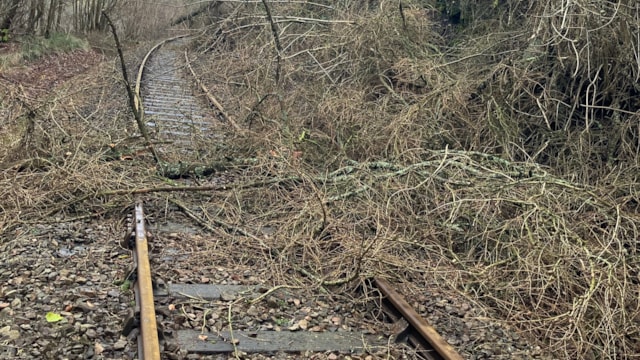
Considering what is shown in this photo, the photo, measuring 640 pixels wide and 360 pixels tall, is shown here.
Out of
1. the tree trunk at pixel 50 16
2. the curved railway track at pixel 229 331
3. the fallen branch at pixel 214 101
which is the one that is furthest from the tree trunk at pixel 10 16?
the curved railway track at pixel 229 331

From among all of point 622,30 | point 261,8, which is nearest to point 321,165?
point 622,30

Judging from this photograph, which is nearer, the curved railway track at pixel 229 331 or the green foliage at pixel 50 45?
the curved railway track at pixel 229 331

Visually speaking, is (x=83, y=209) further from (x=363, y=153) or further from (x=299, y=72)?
(x=299, y=72)

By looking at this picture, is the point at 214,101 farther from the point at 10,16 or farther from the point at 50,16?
the point at 50,16

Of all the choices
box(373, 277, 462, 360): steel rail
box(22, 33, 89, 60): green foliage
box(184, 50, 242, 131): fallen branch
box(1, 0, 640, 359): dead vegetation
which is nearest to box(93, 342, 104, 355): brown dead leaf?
box(1, 0, 640, 359): dead vegetation

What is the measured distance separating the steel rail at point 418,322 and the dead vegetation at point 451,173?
0.26 m

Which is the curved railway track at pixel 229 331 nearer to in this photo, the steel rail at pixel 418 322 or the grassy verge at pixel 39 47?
the steel rail at pixel 418 322

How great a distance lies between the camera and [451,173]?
22.2ft

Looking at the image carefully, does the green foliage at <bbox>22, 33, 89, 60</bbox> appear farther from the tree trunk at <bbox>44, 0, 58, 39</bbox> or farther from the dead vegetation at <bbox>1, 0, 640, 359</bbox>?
the dead vegetation at <bbox>1, 0, 640, 359</bbox>

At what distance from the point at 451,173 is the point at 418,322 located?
2.82 meters

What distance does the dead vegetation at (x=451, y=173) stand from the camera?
511cm

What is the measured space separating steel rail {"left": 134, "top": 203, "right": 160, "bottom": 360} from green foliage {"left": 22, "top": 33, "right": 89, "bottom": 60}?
14.4 meters

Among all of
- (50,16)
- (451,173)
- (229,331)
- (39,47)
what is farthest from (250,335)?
(50,16)

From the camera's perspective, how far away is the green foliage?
59.2ft
